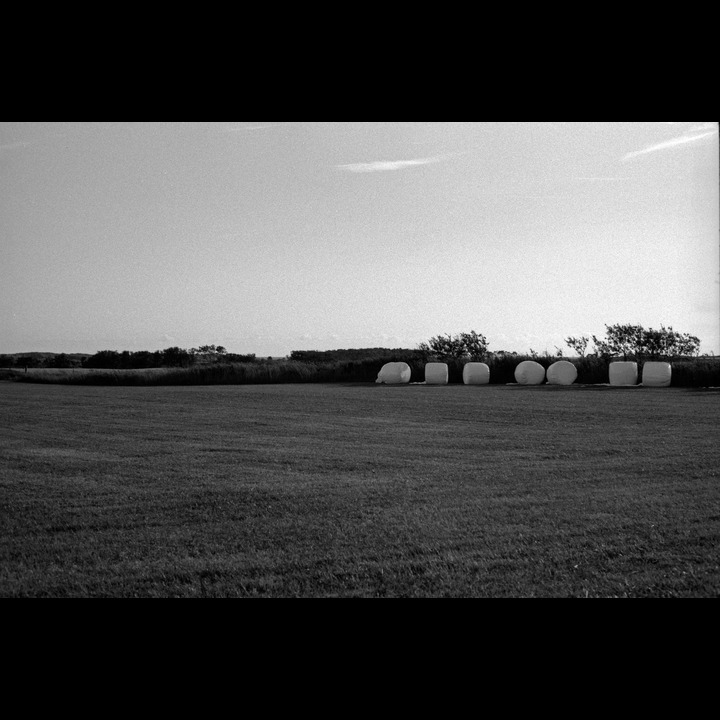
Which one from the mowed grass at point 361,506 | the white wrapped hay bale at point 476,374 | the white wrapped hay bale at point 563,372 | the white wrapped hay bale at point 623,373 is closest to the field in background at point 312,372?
the white wrapped hay bale at point 563,372

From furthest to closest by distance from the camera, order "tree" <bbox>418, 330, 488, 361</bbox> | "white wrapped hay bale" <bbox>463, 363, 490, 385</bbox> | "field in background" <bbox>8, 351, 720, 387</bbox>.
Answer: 1. "tree" <bbox>418, 330, 488, 361</bbox>
2. "white wrapped hay bale" <bbox>463, 363, 490, 385</bbox>
3. "field in background" <bbox>8, 351, 720, 387</bbox>

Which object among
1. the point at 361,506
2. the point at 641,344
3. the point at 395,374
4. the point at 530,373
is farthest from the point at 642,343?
the point at 361,506

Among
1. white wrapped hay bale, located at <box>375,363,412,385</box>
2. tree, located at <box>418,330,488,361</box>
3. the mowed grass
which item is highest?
tree, located at <box>418,330,488,361</box>

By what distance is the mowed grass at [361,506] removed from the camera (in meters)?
3.54

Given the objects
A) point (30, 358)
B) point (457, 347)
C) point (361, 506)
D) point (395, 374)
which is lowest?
point (361, 506)

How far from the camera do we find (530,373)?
17734 mm

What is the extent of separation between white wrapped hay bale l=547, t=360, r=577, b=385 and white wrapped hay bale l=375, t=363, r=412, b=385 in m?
3.67

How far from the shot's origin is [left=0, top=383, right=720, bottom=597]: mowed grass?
3.54 m

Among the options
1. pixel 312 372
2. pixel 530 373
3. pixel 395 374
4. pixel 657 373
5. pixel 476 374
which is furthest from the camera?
pixel 312 372

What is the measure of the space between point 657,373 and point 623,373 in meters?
0.75

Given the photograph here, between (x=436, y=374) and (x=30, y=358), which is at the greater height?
(x=30, y=358)

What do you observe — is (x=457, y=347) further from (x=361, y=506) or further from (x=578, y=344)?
(x=361, y=506)

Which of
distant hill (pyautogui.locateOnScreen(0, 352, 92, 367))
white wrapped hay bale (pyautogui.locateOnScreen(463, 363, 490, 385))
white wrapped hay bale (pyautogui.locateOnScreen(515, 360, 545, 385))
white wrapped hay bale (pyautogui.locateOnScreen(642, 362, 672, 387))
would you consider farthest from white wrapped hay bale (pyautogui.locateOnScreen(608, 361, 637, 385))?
distant hill (pyautogui.locateOnScreen(0, 352, 92, 367))

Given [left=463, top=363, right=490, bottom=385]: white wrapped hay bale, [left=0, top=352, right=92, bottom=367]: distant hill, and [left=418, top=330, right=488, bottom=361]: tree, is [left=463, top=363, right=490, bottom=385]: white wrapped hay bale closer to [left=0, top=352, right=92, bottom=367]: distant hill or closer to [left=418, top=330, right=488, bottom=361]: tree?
[left=418, top=330, right=488, bottom=361]: tree
